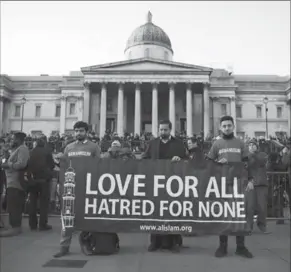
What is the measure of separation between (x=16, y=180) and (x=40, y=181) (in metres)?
0.61

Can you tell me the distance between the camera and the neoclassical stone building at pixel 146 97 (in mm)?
40750

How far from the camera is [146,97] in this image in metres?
45.4

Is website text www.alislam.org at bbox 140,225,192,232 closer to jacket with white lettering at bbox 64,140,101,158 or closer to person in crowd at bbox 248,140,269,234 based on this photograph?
jacket with white lettering at bbox 64,140,101,158

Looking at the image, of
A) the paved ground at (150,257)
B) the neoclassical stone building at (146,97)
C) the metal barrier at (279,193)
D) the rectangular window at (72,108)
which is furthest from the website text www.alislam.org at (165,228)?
the rectangular window at (72,108)

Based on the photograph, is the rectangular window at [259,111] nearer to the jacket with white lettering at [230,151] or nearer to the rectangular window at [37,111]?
the rectangular window at [37,111]

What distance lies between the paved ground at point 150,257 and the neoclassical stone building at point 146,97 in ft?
109

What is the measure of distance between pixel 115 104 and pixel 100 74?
575cm

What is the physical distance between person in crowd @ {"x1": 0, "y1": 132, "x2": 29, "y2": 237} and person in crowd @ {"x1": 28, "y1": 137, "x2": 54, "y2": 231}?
0.45 meters

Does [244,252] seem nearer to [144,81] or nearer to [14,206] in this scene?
[14,206]

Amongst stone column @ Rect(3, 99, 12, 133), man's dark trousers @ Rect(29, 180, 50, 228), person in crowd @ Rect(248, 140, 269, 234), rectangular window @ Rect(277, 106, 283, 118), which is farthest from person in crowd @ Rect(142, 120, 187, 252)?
stone column @ Rect(3, 99, 12, 133)

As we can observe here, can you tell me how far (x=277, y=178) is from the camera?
9508 millimetres

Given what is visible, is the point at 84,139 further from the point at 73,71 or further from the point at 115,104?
the point at 73,71

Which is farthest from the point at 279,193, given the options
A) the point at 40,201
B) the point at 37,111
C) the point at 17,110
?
the point at 17,110

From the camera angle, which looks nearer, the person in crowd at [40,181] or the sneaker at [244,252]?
the sneaker at [244,252]
